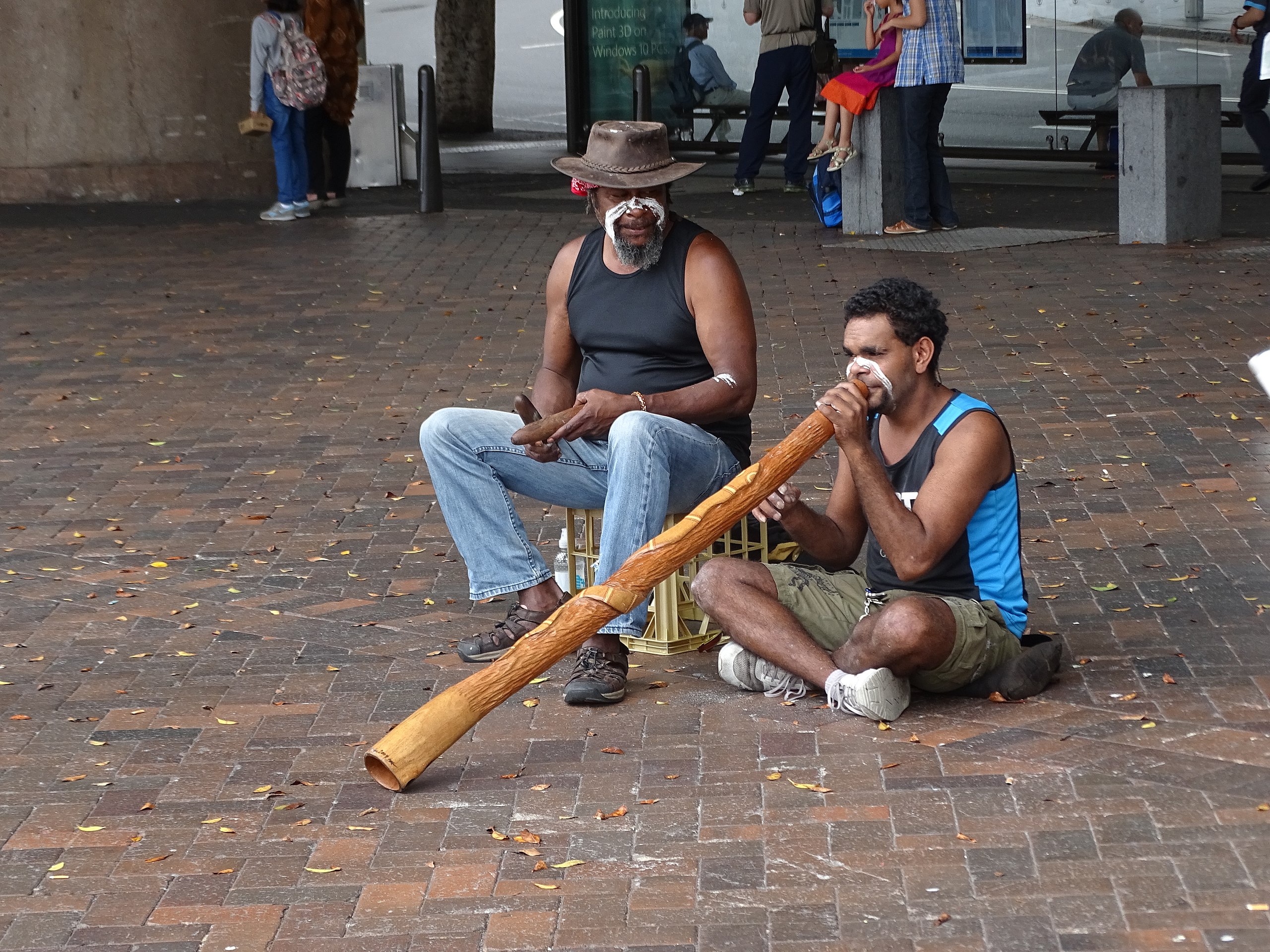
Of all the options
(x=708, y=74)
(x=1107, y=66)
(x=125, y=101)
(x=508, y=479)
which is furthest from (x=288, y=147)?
(x=508, y=479)

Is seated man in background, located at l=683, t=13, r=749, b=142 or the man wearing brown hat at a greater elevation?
seated man in background, located at l=683, t=13, r=749, b=142

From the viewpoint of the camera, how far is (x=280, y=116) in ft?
46.2

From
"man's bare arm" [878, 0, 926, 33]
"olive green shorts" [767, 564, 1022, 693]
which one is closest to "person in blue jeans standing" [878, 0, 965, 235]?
"man's bare arm" [878, 0, 926, 33]

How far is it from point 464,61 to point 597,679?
1911cm

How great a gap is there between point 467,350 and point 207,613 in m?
4.06

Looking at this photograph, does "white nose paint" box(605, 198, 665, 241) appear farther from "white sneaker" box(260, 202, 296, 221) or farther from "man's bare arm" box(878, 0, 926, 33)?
"white sneaker" box(260, 202, 296, 221)

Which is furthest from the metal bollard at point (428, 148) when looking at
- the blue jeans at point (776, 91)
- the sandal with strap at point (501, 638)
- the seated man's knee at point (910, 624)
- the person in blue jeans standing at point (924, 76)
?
the seated man's knee at point (910, 624)

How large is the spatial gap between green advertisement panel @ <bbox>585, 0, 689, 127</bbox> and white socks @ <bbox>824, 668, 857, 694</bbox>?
527 inches

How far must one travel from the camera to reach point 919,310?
13.9ft

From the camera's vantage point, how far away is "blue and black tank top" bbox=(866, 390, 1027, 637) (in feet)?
14.0

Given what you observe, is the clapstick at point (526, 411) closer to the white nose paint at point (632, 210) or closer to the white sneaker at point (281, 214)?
the white nose paint at point (632, 210)

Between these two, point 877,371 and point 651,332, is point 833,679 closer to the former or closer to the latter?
point 877,371

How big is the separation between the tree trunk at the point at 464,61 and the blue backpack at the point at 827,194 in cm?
1061

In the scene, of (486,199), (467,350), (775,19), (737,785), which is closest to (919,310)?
(737,785)
